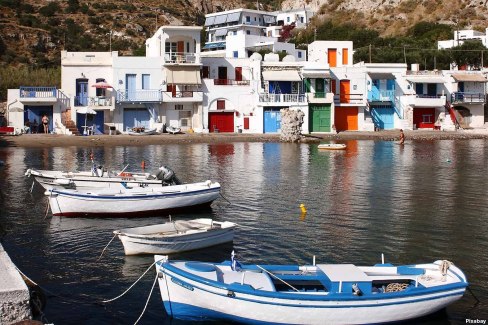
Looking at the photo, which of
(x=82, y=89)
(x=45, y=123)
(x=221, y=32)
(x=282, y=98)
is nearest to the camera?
(x=45, y=123)

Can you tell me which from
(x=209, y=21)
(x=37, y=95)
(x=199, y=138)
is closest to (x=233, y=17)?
(x=209, y=21)

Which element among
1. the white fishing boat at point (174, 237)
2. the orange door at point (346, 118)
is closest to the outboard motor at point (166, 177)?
the white fishing boat at point (174, 237)

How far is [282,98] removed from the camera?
62.1 m

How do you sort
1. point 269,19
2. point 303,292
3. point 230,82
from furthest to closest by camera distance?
point 269,19 → point 230,82 → point 303,292

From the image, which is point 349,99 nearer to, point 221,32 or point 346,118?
point 346,118

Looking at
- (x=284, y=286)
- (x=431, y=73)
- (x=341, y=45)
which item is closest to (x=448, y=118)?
(x=431, y=73)

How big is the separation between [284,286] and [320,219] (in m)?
10.6

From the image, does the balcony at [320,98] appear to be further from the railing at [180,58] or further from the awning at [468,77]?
the awning at [468,77]

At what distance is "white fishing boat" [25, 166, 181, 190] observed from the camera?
25.8m

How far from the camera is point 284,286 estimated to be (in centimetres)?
1289

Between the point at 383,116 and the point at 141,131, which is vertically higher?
the point at 383,116

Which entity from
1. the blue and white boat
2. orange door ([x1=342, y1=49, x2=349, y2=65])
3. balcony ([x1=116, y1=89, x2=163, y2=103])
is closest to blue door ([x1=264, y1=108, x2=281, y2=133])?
orange door ([x1=342, y1=49, x2=349, y2=65])

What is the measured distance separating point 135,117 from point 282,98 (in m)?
14.3

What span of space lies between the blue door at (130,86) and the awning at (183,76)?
10.5 feet
